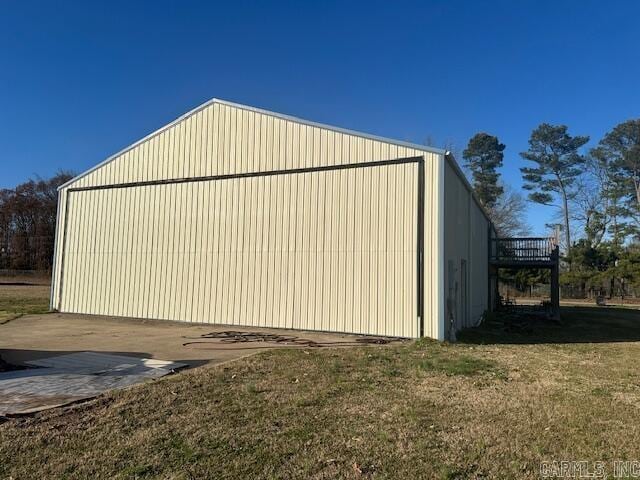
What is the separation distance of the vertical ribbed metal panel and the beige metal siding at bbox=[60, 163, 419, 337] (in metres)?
0.03

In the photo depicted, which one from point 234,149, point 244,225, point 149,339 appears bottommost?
point 149,339

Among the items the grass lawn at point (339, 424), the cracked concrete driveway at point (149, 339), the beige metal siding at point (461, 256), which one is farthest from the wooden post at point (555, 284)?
the grass lawn at point (339, 424)

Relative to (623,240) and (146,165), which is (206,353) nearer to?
(146,165)

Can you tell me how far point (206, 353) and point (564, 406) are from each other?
6040mm

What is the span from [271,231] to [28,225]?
5187cm

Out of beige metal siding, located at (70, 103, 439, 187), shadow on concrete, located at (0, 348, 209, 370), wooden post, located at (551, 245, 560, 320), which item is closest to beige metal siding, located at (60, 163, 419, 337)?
beige metal siding, located at (70, 103, 439, 187)

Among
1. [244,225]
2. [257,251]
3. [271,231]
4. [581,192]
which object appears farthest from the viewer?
[581,192]

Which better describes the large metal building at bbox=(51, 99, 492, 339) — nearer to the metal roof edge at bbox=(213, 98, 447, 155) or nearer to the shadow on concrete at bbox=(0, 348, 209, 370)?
the metal roof edge at bbox=(213, 98, 447, 155)

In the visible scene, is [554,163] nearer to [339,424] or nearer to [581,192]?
[581,192]

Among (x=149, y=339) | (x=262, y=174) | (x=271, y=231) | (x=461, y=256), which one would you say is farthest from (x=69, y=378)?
(x=461, y=256)

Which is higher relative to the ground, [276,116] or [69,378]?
[276,116]

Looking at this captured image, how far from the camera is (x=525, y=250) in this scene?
20.9 m

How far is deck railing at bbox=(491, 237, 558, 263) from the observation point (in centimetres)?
2008

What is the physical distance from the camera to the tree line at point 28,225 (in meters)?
53.0
